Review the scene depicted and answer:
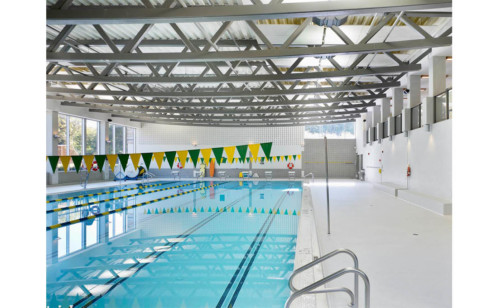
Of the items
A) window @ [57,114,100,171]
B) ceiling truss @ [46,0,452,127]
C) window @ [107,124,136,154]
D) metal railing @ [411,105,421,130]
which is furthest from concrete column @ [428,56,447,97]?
window @ [107,124,136,154]

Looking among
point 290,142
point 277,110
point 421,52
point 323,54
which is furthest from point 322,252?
point 290,142

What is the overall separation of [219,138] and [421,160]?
13.8m

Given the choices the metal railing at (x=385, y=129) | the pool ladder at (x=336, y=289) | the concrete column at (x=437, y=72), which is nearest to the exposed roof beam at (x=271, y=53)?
the concrete column at (x=437, y=72)

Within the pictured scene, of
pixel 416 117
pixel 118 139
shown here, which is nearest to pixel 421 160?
pixel 416 117

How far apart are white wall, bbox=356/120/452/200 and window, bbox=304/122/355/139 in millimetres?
6498

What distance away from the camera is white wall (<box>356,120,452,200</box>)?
7738mm

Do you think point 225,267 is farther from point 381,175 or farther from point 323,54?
point 381,175

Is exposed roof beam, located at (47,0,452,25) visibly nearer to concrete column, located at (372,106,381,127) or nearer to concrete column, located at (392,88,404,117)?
concrete column, located at (392,88,404,117)

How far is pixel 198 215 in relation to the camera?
26.1 ft

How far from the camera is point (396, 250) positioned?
4289 millimetres

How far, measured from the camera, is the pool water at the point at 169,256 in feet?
10.8

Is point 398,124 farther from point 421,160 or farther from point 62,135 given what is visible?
point 62,135

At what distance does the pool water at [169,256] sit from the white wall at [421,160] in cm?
366
